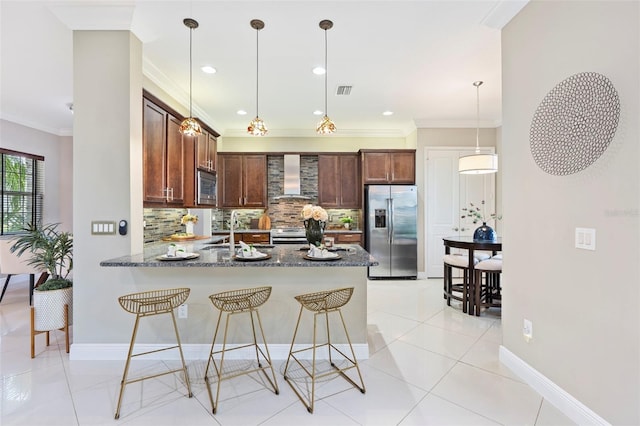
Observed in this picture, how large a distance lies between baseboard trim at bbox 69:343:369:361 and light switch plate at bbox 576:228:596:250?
5.66 feet

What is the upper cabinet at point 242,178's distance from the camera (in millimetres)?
5648

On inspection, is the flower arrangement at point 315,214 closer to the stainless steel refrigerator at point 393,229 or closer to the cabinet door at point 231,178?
the stainless steel refrigerator at point 393,229

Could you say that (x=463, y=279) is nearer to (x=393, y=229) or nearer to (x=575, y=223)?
(x=393, y=229)

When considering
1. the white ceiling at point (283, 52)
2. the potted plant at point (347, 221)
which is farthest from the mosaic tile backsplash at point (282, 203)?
the white ceiling at point (283, 52)

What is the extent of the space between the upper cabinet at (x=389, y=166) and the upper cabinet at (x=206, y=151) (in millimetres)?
2644

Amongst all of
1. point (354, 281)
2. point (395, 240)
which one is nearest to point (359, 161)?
point (395, 240)

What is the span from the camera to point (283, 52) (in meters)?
2.97

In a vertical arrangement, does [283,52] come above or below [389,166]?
above

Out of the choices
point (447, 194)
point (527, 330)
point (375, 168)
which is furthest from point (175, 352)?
point (447, 194)

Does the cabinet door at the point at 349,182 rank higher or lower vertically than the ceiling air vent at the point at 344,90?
lower

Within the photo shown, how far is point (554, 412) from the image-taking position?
73.2 inches

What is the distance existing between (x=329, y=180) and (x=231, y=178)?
6.18 feet

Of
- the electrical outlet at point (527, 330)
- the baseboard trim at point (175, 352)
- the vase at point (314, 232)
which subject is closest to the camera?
the electrical outlet at point (527, 330)

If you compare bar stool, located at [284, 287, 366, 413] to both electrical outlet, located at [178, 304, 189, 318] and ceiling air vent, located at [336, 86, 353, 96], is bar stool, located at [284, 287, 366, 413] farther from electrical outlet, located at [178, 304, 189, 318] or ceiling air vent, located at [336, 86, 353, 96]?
ceiling air vent, located at [336, 86, 353, 96]
